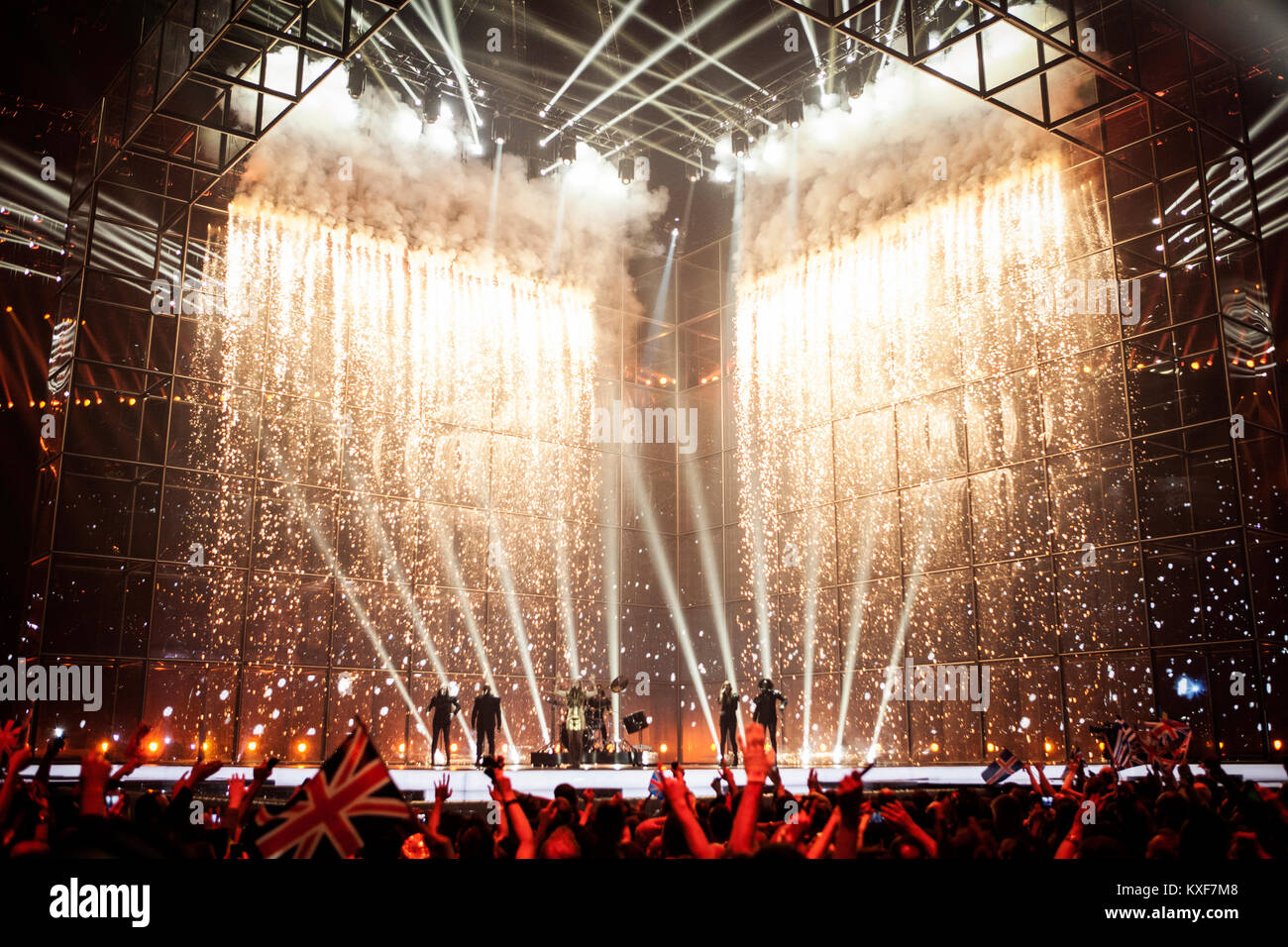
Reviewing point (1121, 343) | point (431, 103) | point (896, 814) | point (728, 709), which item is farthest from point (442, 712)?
point (896, 814)

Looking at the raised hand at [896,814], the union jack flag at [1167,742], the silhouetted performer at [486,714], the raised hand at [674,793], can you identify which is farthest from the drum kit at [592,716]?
the raised hand at [674,793]

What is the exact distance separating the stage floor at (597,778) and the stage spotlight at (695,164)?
11543mm

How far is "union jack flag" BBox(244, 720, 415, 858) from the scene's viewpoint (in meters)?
2.89

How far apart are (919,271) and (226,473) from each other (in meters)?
11.5

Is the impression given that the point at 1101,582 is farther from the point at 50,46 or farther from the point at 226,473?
the point at 50,46

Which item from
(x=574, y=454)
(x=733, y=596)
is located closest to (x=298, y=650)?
(x=574, y=454)

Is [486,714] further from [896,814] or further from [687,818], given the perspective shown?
[687,818]

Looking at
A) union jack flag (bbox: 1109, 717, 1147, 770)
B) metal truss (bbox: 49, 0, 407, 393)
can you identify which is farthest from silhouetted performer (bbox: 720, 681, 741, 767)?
metal truss (bbox: 49, 0, 407, 393)

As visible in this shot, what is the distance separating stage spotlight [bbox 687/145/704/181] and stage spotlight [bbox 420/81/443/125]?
4.96 meters

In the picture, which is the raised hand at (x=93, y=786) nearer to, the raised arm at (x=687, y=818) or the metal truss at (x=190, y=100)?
the raised arm at (x=687, y=818)

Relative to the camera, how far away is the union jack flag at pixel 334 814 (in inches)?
114

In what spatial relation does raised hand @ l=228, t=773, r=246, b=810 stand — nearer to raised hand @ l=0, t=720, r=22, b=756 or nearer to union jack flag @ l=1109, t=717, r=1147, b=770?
raised hand @ l=0, t=720, r=22, b=756

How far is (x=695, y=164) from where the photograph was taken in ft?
70.6

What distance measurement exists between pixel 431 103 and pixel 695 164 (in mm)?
5222
